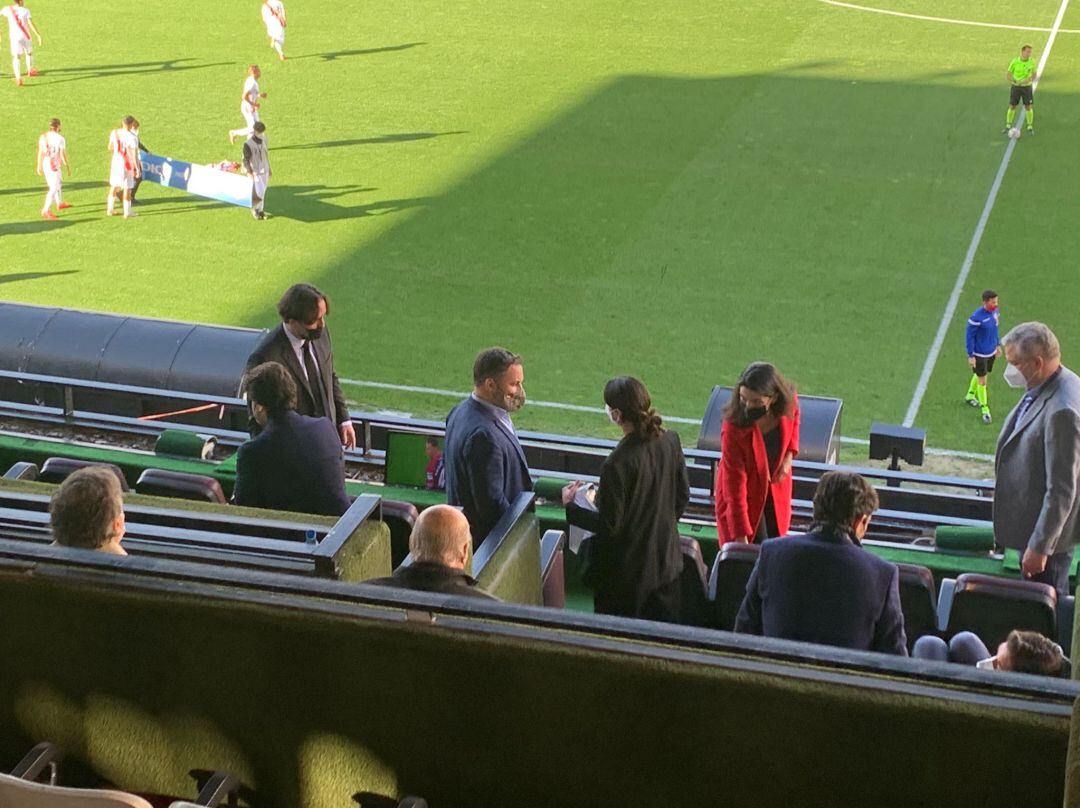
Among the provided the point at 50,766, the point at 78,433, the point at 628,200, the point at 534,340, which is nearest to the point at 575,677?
the point at 50,766

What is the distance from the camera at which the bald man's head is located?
490 cm

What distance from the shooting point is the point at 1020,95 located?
72.2 feet

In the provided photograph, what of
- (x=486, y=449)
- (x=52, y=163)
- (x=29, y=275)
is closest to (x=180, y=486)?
(x=486, y=449)

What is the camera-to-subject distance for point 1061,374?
710 cm

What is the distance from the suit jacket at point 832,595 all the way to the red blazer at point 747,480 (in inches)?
64.5

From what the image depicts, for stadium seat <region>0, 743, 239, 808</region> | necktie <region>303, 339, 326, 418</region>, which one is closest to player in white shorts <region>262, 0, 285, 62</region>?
necktie <region>303, 339, 326, 418</region>

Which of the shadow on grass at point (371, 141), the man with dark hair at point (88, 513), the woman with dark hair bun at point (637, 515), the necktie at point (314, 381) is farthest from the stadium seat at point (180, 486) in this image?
the shadow on grass at point (371, 141)

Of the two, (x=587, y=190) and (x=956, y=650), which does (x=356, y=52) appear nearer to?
(x=587, y=190)

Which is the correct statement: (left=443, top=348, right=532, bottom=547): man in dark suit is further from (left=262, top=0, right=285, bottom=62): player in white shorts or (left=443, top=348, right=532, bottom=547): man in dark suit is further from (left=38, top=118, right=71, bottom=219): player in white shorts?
(left=262, top=0, right=285, bottom=62): player in white shorts

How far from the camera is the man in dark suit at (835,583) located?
17.4 feet

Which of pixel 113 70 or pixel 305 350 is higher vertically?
pixel 113 70

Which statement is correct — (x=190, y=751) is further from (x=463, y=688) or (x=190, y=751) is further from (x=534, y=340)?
(x=534, y=340)

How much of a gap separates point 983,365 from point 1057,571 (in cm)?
706

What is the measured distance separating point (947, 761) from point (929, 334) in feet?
42.6
